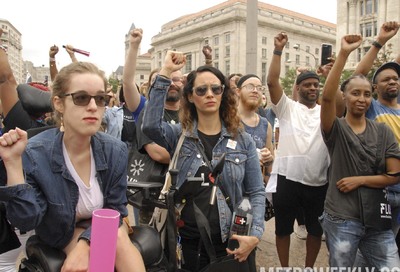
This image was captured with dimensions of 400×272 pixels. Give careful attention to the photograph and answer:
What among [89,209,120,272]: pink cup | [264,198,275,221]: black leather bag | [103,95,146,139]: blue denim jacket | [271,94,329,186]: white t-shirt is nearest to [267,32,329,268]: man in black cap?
[271,94,329,186]: white t-shirt

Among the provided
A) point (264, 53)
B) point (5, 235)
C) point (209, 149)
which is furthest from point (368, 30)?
point (5, 235)

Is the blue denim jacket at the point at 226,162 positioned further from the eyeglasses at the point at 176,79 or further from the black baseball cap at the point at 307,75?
the black baseball cap at the point at 307,75

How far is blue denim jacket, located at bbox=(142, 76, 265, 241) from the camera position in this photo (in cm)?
253

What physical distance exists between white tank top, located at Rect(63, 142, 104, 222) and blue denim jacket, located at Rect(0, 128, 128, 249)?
0.10 ft

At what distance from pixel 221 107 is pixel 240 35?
236ft

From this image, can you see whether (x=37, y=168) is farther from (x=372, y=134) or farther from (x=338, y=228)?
(x=372, y=134)

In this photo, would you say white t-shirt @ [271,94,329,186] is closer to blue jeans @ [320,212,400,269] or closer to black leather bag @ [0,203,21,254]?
blue jeans @ [320,212,400,269]

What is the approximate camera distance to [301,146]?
12.3 feet

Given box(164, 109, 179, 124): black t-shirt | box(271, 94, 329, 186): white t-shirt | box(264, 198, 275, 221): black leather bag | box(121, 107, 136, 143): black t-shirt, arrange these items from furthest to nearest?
box(264, 198, 275, 221): black leather bag
box(121, 107, 136, 143): black t-shirt
box(271, 94, 329, 186): white t-shirt
box(164, 109, 179, 124): black t-shirt

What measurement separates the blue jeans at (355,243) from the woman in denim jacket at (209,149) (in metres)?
0.66

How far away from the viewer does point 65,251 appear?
1.93 m

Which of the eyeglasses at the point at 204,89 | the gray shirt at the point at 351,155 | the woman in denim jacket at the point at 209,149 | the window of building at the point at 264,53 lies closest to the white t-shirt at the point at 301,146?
the gray shirt at the point at 351,155

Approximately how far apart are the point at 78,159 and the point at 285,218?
254 cm

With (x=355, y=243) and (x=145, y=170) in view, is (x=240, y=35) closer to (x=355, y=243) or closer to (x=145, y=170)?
(x=145, y=170)
